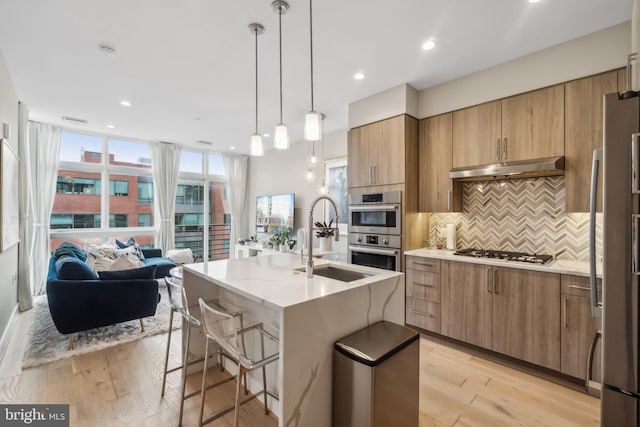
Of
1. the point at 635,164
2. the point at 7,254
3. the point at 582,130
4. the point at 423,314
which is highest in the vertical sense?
the point at 582,130

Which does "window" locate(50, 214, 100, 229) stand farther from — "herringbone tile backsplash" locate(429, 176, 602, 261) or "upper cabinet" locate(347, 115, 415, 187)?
"herringbone tile backsplash" locate(429, 176, 602, 261)

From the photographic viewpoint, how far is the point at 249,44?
2.47 meters

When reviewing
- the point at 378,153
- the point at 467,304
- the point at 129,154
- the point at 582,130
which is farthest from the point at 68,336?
the point at 582,130

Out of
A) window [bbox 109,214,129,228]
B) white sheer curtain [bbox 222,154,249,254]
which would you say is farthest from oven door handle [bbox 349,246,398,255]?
window [bbox 109,214,129,228]

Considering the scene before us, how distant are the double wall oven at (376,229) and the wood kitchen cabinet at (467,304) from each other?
58 cm

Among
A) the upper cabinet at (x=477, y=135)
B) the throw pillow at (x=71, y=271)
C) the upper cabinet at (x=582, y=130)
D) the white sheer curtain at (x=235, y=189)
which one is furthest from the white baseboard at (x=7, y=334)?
the upper cabinet at (x=582, y=130)

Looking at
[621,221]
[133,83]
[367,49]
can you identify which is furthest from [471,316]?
[133,83]

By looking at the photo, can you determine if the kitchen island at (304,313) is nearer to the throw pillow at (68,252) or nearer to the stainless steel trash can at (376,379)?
the stainless steel trash can at (376,379)

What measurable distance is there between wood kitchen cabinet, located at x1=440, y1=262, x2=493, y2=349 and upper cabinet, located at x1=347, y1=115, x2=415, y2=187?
117cm

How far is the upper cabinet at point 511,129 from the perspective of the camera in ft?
8.11

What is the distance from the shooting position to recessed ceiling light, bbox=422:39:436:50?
7.91 ft

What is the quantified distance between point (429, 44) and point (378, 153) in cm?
125

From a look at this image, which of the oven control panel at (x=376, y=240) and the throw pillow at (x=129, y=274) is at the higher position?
the oven control panel at (x=376, y=240)

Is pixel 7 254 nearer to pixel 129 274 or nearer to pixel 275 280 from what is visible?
pixel 129 274
